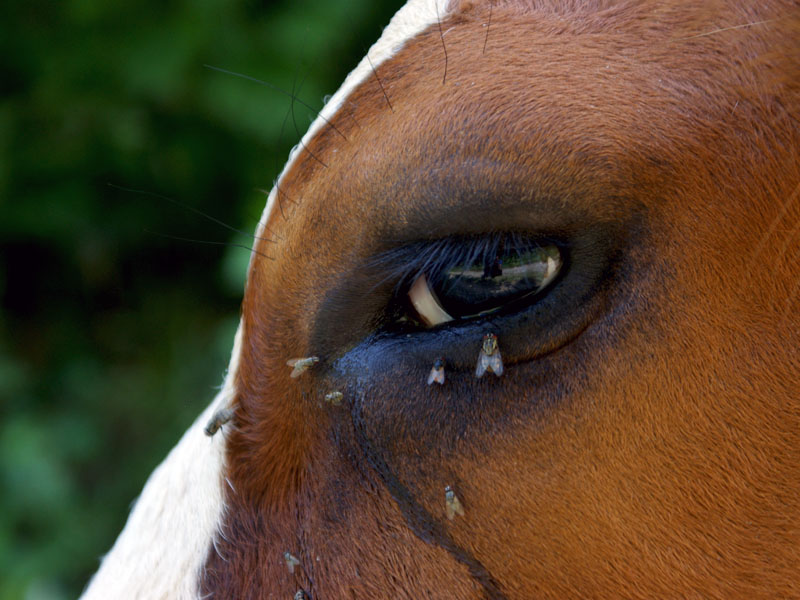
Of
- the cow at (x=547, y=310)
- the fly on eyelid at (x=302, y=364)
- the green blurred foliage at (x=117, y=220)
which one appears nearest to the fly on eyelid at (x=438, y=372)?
the cow at (x=547, y=310)

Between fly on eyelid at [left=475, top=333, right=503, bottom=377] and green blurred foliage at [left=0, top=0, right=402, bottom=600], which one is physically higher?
fly on eyelid at [left=475, top=333, right=503, bottom=377]

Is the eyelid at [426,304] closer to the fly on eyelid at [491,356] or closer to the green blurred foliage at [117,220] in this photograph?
the fly on eyelid at [491,356]

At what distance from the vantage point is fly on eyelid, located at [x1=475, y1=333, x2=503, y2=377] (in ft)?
3.21

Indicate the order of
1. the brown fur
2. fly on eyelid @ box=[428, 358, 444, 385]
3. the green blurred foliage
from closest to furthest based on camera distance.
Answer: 1. the brown fur
2. fly on eyelid @ box=[428, 358, 444, 385]
3. the green blurred foliage

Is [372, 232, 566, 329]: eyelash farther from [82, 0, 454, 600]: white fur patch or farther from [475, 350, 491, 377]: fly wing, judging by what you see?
[82, 0, 454, 600]: white fur patch

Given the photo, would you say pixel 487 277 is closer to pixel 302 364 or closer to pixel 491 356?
pixel 491 356

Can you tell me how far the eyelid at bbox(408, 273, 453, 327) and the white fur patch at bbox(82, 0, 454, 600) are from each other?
25cm

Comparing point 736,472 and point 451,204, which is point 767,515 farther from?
point 451,204

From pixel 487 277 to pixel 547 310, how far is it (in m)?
0.08

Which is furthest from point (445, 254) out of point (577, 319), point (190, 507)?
point (190, 507)

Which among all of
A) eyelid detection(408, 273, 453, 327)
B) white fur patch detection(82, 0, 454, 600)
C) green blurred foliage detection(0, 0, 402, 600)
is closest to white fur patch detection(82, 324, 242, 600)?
white fur patch detection(82, 0, 454, 600)

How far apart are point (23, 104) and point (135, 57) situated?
0.45 m

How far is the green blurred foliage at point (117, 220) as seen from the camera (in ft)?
8.21

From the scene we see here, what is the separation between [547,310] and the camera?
0.97 metres
